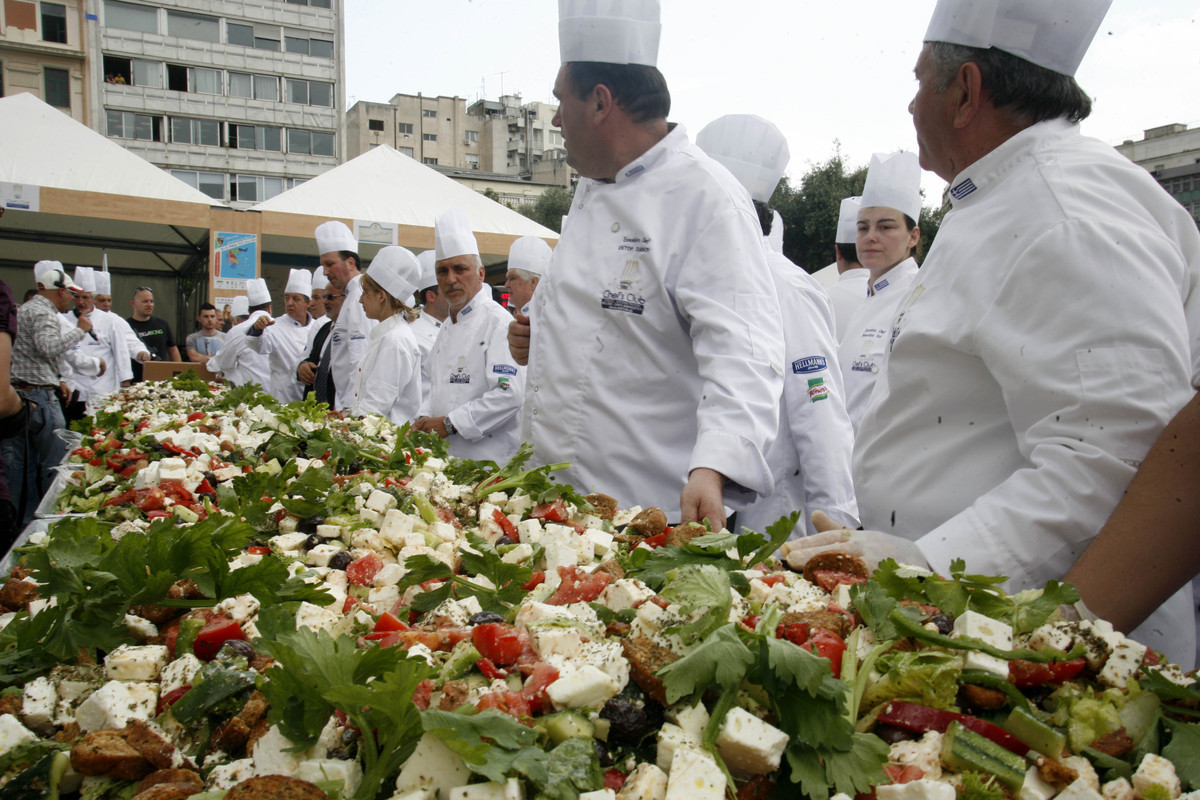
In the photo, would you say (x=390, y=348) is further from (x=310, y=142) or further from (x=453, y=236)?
(x=310, y=142)

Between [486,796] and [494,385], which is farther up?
[486,796]

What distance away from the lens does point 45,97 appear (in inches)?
1497

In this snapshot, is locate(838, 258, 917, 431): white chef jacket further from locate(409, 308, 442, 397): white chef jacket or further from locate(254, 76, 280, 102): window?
locate(254, 76, 280, 102): window

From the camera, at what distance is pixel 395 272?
596cm

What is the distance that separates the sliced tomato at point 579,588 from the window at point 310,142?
4931 cm

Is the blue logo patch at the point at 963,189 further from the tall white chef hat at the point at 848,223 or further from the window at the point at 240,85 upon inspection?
the window at the point at 240,85

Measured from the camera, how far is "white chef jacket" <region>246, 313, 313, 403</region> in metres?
8.95

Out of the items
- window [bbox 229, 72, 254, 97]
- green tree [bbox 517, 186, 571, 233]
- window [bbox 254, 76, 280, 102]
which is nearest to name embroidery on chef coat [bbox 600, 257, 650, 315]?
green tree [bbox 517, 186, 571, 233]

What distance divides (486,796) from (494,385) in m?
4.25

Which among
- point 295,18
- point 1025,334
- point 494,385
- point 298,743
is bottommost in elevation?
point 494,385

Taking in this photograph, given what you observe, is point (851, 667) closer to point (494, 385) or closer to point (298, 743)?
point (298, 743)

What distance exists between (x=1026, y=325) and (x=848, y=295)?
154 inches

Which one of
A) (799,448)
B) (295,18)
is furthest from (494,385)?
(295,18)

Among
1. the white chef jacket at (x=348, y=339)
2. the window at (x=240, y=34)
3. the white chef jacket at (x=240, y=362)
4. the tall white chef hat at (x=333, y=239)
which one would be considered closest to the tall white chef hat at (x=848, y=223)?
the white chef jacket at (x=348, y=339)
